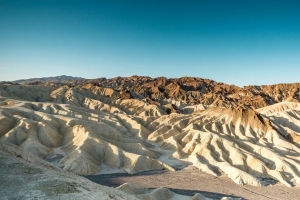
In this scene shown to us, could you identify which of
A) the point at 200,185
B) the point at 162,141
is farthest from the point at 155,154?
the point at 200,185

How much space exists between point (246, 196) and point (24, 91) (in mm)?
104588

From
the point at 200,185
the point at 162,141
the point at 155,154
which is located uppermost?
the point at 162,141

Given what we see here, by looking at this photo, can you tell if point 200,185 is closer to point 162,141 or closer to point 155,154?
point 155,154

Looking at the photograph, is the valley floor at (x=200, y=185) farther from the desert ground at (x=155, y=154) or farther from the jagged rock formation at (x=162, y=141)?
the jagged rock formation at (x=162, y=141)

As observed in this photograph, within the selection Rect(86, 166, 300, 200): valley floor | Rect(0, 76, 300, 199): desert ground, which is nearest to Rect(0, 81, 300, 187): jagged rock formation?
Rect(0, 76, 300, 199): desert ground

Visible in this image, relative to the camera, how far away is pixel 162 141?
75.6m

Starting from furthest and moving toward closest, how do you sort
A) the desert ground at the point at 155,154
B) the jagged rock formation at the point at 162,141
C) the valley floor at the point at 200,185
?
the jagged rock formation at the point at 162,141
the valley floor at the point at 200,185
the desert ground at the point at 155,154

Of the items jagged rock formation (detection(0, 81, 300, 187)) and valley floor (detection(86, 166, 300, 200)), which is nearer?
valley floor (detection(86, 166, 300, 200))

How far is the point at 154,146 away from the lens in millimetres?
73062

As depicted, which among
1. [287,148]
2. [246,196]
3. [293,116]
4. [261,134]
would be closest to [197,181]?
[246,196]

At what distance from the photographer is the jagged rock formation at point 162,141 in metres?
54.6

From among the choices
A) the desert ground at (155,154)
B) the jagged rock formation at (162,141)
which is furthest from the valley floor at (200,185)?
the jagged rock formation at (162,141)

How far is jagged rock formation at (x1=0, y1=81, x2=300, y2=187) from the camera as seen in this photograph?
54594 millimetres

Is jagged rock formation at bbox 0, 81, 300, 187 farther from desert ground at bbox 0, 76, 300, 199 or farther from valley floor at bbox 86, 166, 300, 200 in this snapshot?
valley floor at bbox 86, 166, 300, 200
